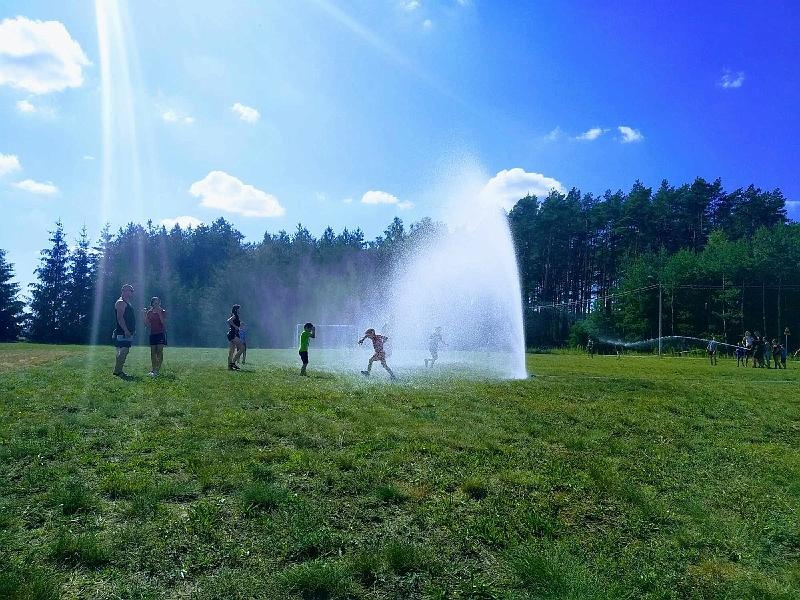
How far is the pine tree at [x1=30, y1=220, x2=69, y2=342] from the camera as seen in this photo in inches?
3014

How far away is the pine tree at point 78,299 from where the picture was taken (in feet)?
253

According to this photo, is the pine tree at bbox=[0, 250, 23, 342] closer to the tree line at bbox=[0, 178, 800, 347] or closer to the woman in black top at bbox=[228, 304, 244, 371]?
the tree line at bbox=[0, 178, 800, 347]

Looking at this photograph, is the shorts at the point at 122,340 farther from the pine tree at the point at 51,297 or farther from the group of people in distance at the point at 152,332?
the pine tree at the point at 51,297

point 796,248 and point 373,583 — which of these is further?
point 796,248

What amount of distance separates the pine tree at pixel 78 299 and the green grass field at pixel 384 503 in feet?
250

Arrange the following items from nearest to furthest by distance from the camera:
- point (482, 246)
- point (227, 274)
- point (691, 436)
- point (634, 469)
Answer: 1. point (634, 469)
2. point (691, 436)
3. point (482, 246)
4. point (227, 274)

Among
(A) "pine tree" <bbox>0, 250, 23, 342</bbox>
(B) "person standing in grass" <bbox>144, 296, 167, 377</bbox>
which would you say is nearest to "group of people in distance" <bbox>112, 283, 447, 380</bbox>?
(B) "person standing in grass" <bbox>144, 296, 167, 377</bbox>

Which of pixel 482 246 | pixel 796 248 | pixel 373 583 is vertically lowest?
pixel 373 583

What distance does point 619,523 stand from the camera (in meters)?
5.31

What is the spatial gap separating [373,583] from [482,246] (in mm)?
21337

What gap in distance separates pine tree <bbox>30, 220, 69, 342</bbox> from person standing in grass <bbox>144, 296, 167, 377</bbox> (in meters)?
70.2

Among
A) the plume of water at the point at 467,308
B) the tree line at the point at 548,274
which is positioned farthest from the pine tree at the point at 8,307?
the plume of water at the point at 467,308

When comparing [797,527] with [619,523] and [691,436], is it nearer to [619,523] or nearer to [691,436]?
[619,523]

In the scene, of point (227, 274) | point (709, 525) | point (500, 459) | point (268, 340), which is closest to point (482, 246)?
point (500, 459)
